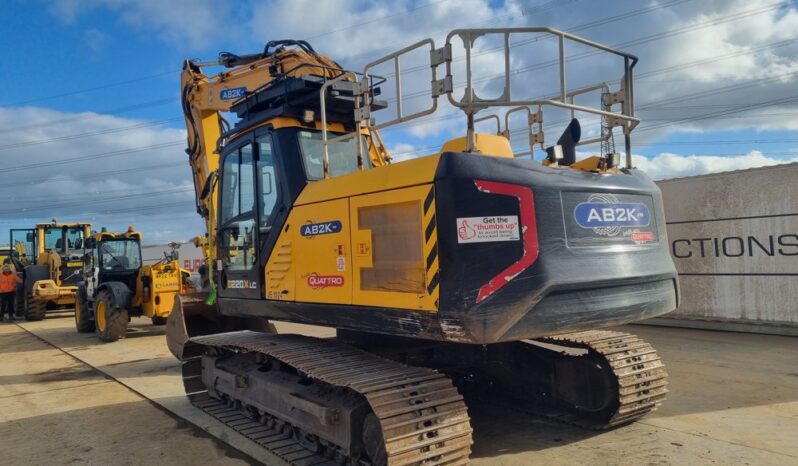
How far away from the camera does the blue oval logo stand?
143 inches

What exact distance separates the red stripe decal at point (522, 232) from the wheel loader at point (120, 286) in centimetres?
886

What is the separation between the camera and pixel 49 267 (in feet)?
54.6

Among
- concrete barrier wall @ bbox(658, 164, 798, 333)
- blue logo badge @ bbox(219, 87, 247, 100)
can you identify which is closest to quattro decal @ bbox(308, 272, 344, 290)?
blue logo badge @ bbox(219, 87, 247, 100)

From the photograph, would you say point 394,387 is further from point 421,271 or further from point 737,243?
point 737,243

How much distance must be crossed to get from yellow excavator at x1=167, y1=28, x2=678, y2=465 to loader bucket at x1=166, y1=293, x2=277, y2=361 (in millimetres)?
915

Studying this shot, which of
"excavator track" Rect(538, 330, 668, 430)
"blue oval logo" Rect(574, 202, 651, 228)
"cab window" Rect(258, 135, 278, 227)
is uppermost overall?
"cab window" Rect(258, 135, 278, 227)

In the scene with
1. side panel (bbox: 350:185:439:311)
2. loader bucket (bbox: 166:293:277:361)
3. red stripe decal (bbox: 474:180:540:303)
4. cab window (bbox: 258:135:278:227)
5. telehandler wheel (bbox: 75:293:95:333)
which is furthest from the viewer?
telehandler wheel (bbox: 75:293:95:333)

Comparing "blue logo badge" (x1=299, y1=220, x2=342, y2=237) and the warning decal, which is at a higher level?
"blue logo badge" (x1=299, y1=220, x2=342, y2=237)

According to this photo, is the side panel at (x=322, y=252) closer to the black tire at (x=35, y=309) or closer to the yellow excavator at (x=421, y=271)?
the yellow excavator at (x=421, y=271)

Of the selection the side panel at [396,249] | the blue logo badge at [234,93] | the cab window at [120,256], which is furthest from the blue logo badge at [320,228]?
the cab window at [120,256]

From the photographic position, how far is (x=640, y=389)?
4750mm

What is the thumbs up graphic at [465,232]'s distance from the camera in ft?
11.0

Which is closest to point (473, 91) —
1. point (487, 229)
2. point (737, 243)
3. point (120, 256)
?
point (487, 229)

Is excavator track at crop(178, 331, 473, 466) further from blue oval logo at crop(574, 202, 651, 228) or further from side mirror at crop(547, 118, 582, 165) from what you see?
side mirror at crop(547, 118, 582, 165)
